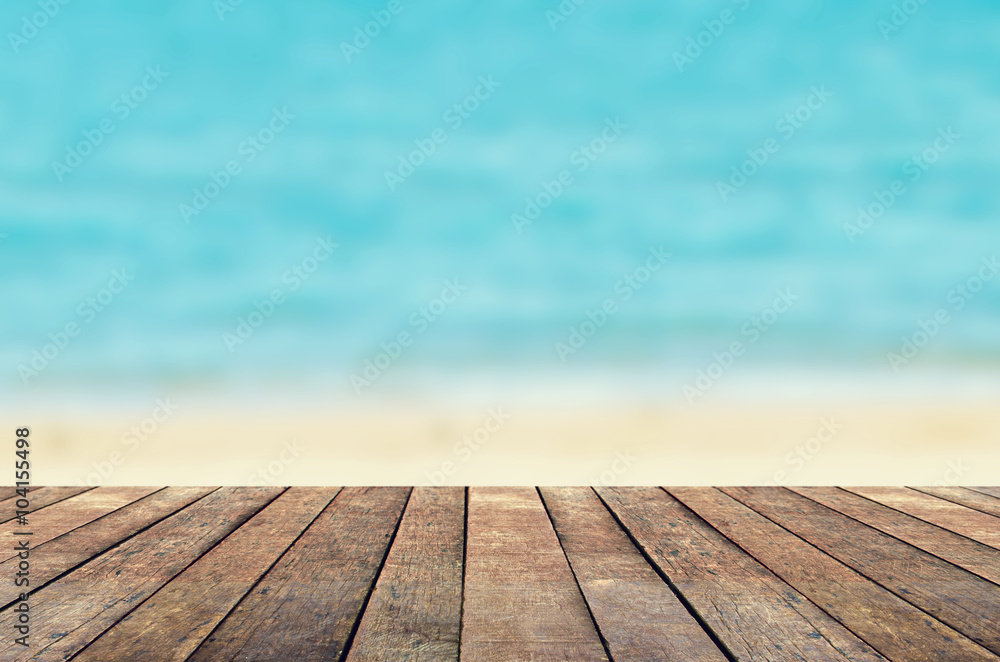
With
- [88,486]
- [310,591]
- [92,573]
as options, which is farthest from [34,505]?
[310,591]

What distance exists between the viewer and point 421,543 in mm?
1656

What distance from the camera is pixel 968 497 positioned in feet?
7.94

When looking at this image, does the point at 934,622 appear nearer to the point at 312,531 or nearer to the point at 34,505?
the point at 312,531

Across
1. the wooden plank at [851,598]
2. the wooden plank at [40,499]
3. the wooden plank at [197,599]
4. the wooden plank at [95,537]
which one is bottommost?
the wooden plank at [851,598]

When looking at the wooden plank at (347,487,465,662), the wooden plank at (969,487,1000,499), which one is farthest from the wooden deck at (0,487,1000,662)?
the wooden plank at (969,487,1000,499)

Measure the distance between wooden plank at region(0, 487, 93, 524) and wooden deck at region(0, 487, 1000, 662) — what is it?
16 mm

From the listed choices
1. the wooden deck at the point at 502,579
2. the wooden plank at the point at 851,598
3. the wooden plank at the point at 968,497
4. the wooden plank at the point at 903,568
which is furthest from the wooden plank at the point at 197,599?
the wooden plank at the point at 968,497

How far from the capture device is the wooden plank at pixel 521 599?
3.35 feet

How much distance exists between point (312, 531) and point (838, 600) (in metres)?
1.22

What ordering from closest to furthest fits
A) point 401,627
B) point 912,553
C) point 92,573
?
1. point 401,627
2. point 92,573
3. point 912,553

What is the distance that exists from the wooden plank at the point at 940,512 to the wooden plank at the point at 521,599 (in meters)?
1.15

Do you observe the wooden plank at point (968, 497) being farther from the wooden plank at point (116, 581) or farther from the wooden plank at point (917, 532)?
the wooden plank at point (116, 581)

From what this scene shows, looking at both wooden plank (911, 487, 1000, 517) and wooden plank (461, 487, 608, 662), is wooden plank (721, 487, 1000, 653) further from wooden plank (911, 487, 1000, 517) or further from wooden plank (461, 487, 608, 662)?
wooden plank (461, 487, 608, 662)

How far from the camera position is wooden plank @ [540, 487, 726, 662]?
1027mm
